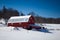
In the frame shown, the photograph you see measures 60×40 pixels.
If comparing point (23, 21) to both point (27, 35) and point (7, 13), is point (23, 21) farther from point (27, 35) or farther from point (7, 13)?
point (7, 13)

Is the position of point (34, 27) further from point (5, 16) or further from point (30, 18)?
point (5, 16)

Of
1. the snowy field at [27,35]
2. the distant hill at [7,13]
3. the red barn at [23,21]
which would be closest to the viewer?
the snowy field at [27,35]

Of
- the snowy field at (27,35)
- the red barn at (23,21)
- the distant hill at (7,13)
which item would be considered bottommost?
the snowy field at (27,35)

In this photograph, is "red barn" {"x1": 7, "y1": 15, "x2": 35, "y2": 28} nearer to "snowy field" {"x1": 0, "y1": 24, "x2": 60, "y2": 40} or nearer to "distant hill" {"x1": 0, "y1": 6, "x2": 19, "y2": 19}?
"snowy field" {"x1": 0, "y1": 24, "x2": 60, "y2": 40}

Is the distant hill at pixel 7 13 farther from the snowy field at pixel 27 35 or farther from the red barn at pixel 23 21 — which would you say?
the snowy field at pixel 27 35

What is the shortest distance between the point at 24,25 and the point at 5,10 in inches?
1431

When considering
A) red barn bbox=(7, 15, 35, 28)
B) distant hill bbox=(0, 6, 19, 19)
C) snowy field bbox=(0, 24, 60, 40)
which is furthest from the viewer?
distant hill bbox=(0, 6, 19, 19)

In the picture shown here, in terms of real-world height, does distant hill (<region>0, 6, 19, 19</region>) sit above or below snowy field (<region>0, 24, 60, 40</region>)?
above

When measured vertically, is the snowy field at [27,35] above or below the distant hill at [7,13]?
below

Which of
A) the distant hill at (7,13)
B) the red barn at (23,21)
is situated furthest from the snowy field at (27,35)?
→ the distant hill at (7,13)

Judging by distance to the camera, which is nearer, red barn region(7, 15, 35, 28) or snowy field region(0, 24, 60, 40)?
snowy field region(0, 24, 60, 40)

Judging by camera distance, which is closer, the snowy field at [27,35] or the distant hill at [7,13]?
the snowy field at [27,35]

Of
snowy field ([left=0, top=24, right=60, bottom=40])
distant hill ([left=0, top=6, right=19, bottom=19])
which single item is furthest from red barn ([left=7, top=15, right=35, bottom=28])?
distant hill ([left=0, top=6, right=19, bottom=19])

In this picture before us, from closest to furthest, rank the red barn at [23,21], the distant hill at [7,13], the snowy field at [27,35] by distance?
the snowy field at [27,35], the red barn at [23,21], the distant hill at [7,13]
